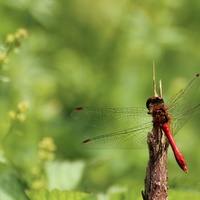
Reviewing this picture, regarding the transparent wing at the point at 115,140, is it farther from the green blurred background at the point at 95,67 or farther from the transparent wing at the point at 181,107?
the green blurred background at the point at 95,67

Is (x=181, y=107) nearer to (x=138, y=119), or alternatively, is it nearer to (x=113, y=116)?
(x=138, y=119)

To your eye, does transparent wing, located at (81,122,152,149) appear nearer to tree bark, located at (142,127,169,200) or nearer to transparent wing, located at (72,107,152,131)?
transparent wing, located at (72,107,152,131)

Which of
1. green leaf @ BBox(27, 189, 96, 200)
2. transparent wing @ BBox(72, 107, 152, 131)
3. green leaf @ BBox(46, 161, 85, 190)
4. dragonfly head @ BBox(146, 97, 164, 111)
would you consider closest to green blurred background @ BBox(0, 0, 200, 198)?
transparent wing @ BBox(72, 107, 152, 131)

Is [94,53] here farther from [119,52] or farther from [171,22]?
[171,22]

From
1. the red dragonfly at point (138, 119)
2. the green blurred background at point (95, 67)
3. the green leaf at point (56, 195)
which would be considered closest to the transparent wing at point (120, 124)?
the red dragonfly at point (138, 119)

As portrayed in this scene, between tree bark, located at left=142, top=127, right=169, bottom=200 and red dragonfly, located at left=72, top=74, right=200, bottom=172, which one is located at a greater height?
red dragonfly, located at left=72, top=74, right=200, bottom=172
